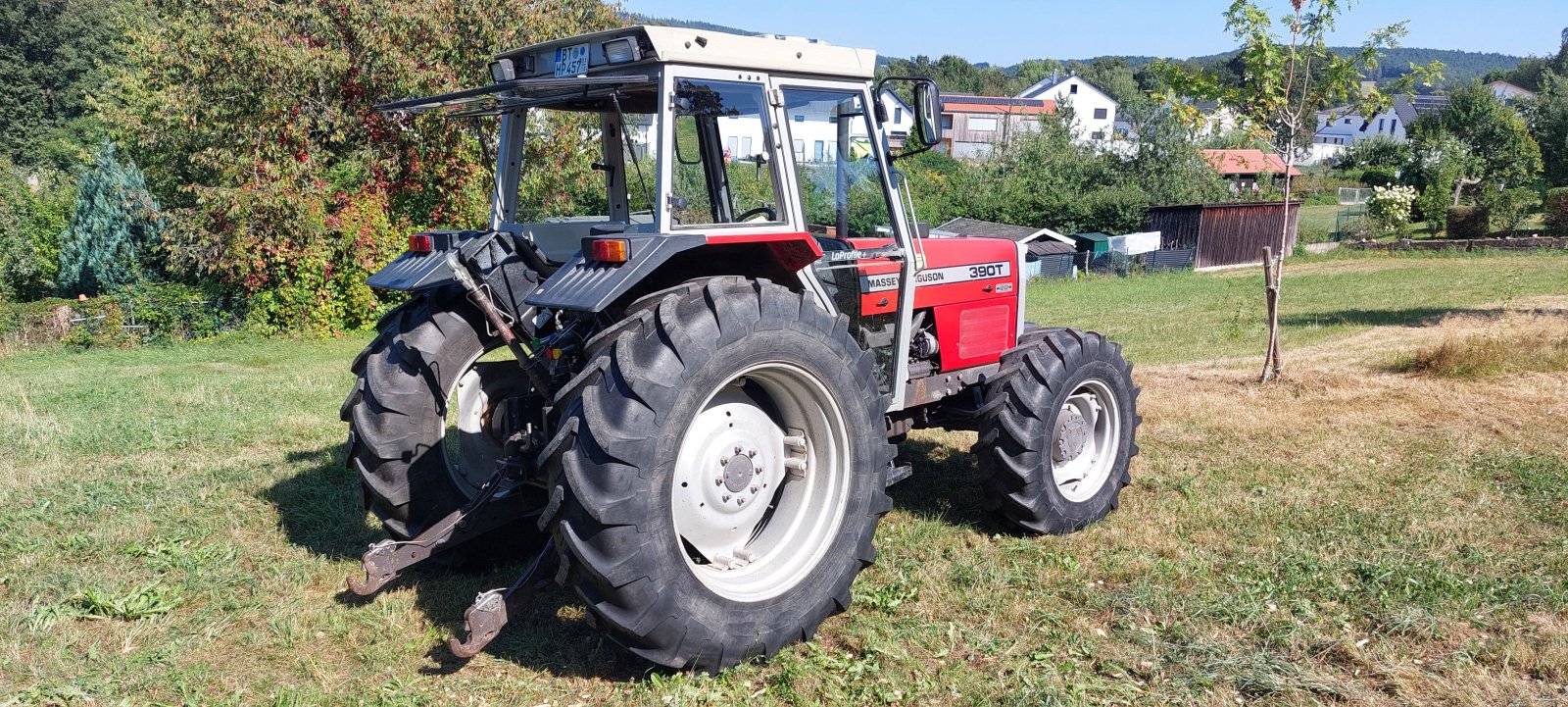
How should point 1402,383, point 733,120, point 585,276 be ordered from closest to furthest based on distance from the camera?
point 585,276, point 733,120, point 1402,383

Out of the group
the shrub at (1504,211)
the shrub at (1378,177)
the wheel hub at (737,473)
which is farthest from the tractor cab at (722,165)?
the shrub at (1378,177)

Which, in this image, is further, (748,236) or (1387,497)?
(1387,497)

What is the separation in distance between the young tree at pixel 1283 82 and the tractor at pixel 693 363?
18.1 feet

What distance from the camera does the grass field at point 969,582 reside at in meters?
4.09

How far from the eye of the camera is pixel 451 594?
4.98m

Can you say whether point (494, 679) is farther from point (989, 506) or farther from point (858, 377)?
point (989, 506)

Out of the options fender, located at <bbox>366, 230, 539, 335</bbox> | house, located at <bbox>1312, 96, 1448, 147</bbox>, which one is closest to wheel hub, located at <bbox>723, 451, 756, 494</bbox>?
fender, located at <bbox>366, 230, 539, 335</bbox>

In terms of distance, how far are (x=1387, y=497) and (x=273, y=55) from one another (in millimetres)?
17272

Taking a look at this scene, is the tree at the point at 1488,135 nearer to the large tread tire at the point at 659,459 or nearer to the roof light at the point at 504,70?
the roof light at the point at 504,70

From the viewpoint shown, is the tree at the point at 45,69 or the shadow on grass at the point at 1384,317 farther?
the tree at the point at 45,69

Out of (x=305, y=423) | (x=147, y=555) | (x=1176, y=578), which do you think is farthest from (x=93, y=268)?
(x=1176, y=578)

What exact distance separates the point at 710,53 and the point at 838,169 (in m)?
1.03

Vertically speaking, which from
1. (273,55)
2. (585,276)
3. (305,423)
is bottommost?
(305,423)

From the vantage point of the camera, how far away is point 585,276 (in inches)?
159
